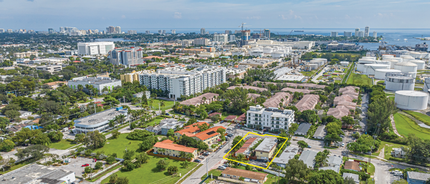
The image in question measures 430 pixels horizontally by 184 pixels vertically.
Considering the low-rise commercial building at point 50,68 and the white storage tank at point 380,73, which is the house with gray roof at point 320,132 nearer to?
the white storage tank at point 380,73

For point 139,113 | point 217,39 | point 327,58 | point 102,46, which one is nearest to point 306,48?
point 327,58

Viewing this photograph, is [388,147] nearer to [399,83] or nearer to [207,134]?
[207,134]

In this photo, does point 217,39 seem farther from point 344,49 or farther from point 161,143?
point 161,143

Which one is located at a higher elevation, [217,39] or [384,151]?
[217,39]

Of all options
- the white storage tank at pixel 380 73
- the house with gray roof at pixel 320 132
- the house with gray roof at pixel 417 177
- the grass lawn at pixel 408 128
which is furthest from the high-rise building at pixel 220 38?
the house with gray roof at pixel 417 177

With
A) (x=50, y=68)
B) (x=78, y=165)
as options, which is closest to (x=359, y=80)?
(x=78, y=165)

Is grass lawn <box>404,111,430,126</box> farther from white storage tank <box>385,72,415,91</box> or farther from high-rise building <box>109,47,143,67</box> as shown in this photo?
A: high-rise building <box>109,47,143,67</box>
